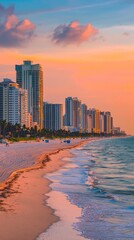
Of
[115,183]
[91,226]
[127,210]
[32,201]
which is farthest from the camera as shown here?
[115,183]

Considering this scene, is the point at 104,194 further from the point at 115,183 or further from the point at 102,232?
the point at 102,232

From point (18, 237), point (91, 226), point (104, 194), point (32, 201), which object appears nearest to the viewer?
point (18, 237)

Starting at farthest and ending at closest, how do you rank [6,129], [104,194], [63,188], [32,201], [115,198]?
[6,129] < [63,188] < [104,194] < [115,198] < [32,201]

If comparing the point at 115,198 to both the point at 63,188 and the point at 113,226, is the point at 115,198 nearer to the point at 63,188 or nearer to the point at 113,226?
Result: the point at 63,188

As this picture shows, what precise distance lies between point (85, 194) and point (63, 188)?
116 inches

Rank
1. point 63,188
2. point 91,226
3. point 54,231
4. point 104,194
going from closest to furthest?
point 54,231
point 91,226
point 104,194
point 63,188

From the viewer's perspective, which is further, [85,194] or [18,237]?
[85,194]

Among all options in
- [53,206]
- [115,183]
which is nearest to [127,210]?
[53,206]

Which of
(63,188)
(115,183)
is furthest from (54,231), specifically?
(115,183)

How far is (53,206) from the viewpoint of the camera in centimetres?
1773

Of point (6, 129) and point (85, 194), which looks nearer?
point (85, 194)

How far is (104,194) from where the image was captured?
21.8m

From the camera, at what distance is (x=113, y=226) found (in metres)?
13.8

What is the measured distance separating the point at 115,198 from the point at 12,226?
8568 mm
